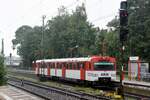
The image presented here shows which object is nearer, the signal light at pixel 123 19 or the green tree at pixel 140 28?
the signal light at pixel 123 19

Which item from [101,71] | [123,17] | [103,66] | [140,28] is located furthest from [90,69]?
[140,28]

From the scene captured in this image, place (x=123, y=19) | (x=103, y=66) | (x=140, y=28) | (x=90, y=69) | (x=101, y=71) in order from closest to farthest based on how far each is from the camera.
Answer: (x=123, y=19)
(x=101, y=71)
(x=90, y=69)
(x=103, y=66)
(x=140, y=28)

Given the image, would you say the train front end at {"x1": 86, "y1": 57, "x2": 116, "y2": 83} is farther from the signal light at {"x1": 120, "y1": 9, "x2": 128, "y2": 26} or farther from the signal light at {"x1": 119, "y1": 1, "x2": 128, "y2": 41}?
the signal light at {"x1": 120, "y1": 9, "x2": 128, "y2": 26}

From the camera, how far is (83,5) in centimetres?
10319

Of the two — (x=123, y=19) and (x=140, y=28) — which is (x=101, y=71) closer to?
(x=123, y=19)

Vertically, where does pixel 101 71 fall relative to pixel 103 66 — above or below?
below

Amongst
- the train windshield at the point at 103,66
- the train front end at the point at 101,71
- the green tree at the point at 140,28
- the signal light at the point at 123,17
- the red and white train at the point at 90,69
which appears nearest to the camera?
the signal light at the point at 123,17

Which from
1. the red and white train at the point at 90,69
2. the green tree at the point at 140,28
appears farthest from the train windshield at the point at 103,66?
the green tree at the point at 140,28

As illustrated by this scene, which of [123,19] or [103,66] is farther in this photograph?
[103,66]

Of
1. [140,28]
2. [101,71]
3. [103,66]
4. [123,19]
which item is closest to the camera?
[123,19]

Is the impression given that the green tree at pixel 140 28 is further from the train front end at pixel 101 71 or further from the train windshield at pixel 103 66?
the train front end at pixel 101 71

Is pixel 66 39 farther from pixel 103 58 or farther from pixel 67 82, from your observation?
pixel 103 58

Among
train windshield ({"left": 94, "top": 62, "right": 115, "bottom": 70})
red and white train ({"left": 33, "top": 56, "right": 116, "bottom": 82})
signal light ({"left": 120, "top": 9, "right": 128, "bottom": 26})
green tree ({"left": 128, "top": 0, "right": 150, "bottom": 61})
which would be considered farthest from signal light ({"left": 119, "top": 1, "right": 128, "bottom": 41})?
green tree ({"left": 128, "top": 0, "right": 150, "bottom": 61})

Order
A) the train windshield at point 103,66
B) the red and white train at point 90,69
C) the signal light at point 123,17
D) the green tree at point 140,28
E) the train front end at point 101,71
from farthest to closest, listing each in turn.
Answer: the green tree at point 140,28 → the train windshield at point 103,66 → the red and white train at point 90,69 → the train front end at point 101,71 → the signal light at point 123,17
